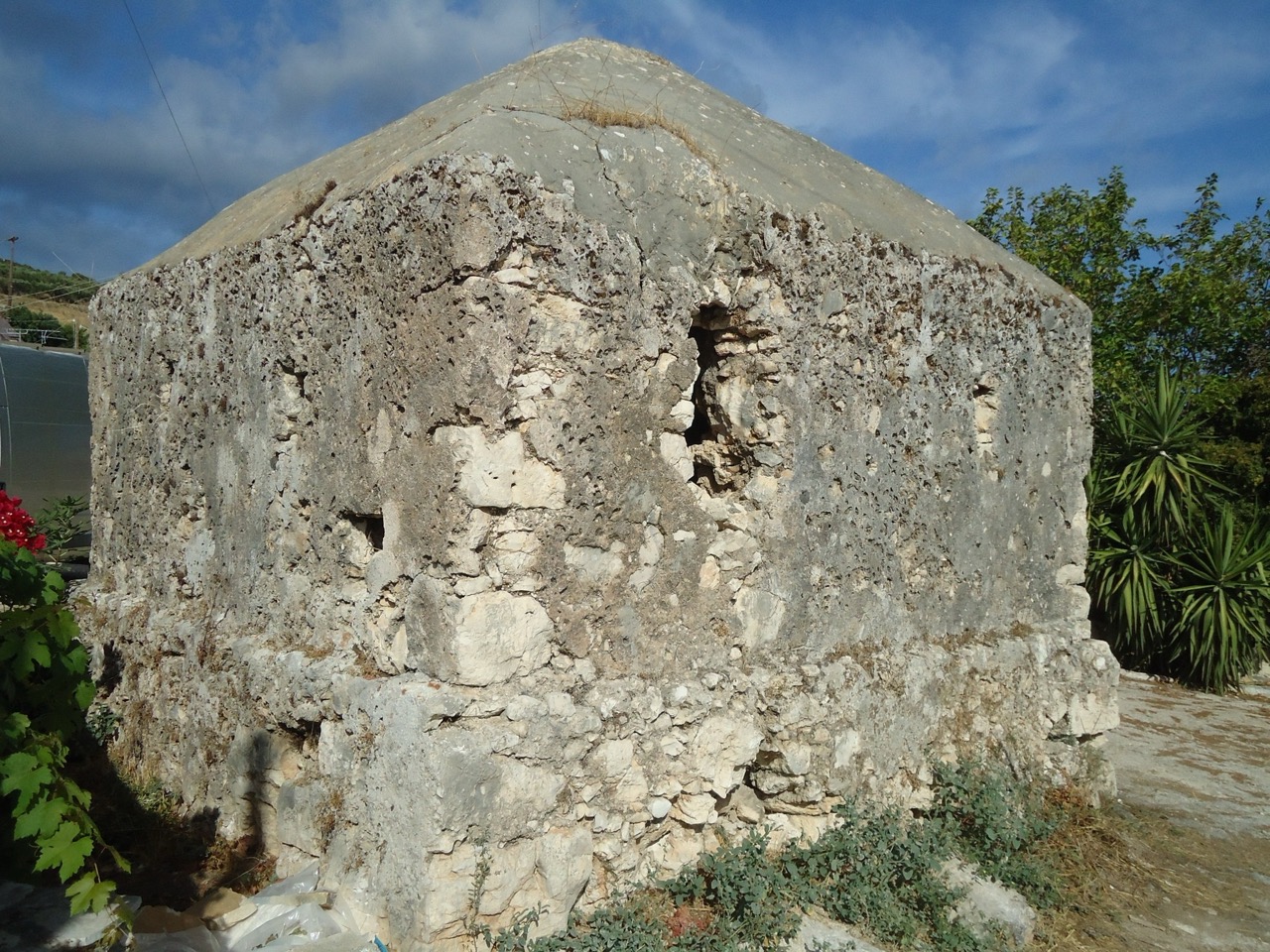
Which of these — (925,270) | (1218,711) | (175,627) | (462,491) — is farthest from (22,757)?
(1218,711)

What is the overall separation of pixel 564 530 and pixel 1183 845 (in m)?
3.87

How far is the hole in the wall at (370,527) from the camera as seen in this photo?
3828 mm

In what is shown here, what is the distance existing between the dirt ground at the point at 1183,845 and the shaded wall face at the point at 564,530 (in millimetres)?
695

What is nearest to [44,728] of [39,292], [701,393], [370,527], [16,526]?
[370,527]

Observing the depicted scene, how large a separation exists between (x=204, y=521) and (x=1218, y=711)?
7978 millimetres

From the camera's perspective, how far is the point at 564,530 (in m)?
3.49

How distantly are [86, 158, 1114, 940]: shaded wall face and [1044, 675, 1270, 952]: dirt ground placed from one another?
2.28 feet

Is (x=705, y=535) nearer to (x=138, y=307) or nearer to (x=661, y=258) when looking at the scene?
(x=661, y=258)

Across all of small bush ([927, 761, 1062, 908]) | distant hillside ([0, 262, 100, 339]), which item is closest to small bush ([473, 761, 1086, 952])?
small bush ([927, 761, 1062, 908])

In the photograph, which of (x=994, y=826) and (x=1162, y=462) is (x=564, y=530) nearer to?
(x=994, y=826)

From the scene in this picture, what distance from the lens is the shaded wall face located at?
3371mm

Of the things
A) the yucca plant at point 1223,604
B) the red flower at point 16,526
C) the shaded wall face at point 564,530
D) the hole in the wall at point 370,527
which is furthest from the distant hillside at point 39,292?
the yucca plant at point 1223,604

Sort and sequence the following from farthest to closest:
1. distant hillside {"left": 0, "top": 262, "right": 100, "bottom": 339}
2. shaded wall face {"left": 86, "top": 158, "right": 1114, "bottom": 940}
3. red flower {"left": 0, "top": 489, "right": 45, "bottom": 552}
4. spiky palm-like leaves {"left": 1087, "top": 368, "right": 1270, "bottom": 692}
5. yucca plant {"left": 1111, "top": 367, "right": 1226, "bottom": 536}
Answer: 1. distant hillside {"left": 0, "top": 262, "right": 100, "bottom": 339}
2. yucca plant {"left": 1111, "top": 367, "right": 1226, "bottom": 536}
3. spiky palm-like leaves {"left": 1087, "top": 368, "right": 1270, "bottom": 692}
4. red flower {"left": 0, "top": 489, "right": 45, "bottom": 552}
5. shaded wall face {"left": 86, "top": 158, "right": 1114, "bottom": 940}

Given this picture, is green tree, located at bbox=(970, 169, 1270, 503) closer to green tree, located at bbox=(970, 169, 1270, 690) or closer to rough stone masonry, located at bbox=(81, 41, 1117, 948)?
green tree, located at bbox=(970, 169, 1270, 690)
